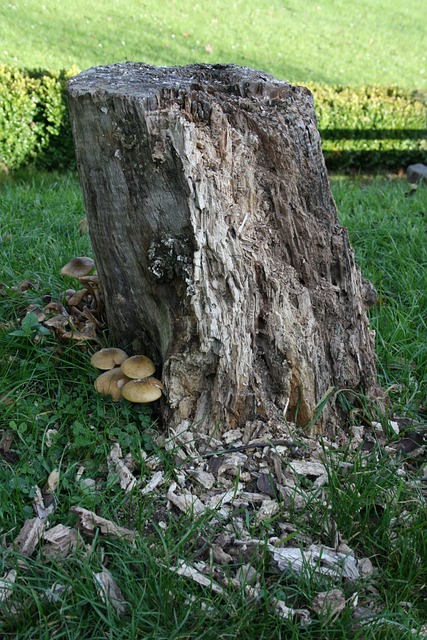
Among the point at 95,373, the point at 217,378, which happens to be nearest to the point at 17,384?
the point at 95,373

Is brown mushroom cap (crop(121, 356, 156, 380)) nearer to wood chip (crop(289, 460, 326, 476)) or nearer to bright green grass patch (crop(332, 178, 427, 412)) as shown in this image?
wood chip (crop(289, 460, 326, 476))

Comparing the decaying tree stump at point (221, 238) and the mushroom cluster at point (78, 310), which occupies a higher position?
the decaying tree stump at point (221, 238)

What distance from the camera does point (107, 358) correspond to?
2.96 m

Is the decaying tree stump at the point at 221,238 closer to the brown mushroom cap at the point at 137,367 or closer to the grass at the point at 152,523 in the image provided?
the brown mushroom cap at the point at 137,367

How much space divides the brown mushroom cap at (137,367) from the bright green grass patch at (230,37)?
30.7 feet

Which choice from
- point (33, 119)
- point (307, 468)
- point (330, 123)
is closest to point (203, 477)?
point (307, 468)

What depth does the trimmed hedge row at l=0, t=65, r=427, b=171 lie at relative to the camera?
762cm

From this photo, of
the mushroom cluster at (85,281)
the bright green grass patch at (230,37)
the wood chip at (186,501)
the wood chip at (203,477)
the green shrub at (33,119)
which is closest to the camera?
the wood chip at (186,501)

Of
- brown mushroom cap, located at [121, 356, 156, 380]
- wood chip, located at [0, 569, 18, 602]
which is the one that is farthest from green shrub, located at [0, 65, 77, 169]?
wood chip, located at [0, 569, 18, 602]

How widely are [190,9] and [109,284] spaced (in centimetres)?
1523

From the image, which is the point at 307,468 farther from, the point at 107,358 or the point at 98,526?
the point at 107,358

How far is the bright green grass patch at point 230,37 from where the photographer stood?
1227cm

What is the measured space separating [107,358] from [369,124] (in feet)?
25.4

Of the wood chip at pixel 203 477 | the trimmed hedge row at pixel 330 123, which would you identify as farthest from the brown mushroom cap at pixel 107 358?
the trimmed hedge row at pixel 330 123
